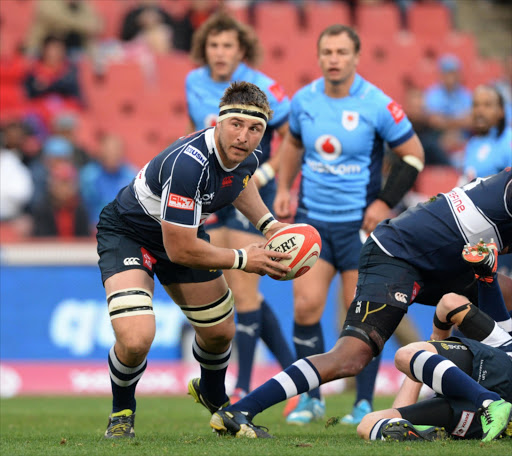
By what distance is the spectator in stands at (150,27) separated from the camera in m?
15.2

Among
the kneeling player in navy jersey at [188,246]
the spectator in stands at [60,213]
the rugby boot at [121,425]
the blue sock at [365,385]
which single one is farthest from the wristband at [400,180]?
the spectator in stands at [60,213]

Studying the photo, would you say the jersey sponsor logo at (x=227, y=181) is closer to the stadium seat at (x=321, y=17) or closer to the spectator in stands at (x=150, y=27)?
the spectator in stands at (x=150, y=27)

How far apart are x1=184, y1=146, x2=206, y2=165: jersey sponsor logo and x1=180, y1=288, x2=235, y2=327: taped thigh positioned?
106cm

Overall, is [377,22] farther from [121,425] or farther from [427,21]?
[121,425]

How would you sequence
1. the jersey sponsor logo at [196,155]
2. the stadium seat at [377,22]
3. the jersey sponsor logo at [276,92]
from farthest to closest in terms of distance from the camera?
1. the stadium seat at [377,22]
2. the jersey sponsor logo at [276,92]
3. the jersey sponsor logo at [196,155]

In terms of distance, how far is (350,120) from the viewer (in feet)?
23.5

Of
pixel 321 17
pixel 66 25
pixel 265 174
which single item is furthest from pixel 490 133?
pixel 66 25

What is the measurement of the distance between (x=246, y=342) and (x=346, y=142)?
5.75 feet

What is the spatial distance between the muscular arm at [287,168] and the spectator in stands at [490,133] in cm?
198

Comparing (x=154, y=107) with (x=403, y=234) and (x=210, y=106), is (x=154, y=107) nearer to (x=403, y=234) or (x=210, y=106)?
(x=210, y=106)

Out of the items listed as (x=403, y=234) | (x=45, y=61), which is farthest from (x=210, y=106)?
(x=45, y=61)

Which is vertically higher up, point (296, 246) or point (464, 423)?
point (296, 246)

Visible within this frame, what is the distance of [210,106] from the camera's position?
779cm

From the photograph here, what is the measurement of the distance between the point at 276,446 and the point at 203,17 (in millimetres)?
11228
